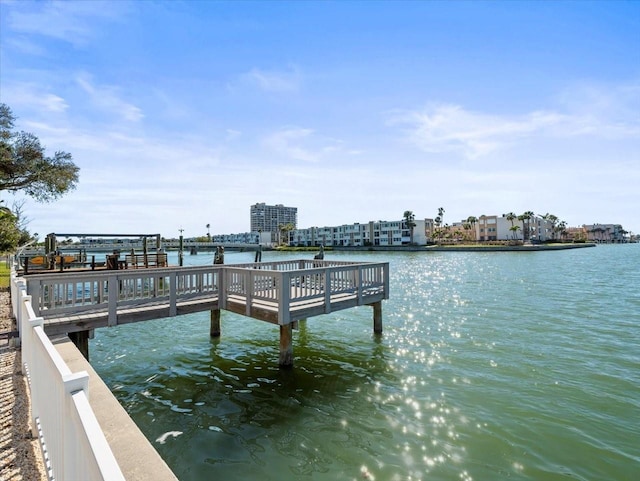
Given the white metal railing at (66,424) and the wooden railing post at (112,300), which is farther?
the wooden railing post at (112,300)

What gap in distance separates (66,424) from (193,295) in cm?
797

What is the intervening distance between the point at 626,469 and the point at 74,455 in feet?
24.7

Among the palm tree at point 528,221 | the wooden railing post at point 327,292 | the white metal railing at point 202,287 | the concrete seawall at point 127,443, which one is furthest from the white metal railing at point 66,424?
the palm tree at point 528,221

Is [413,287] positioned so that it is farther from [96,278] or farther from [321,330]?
[96,278]

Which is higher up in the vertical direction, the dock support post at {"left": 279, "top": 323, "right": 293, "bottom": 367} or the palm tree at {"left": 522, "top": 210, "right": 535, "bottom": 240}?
the palm tree at {"left": 522, "top": 210, "right": 535, "bottom": 240}

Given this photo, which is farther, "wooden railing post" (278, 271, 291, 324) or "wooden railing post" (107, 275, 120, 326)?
"wooden railing post" (278, 271, 291, 324)

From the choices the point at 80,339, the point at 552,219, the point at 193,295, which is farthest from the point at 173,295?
the point at 552,219

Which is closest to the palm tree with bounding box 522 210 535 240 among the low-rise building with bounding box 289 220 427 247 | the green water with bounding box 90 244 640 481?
the low-rise building with bounding box 289 220 427 247

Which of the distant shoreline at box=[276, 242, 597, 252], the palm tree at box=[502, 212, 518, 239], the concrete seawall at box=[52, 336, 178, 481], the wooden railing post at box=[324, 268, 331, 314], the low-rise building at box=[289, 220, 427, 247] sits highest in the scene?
the palm tree at box=[502, 212, 518, 239]

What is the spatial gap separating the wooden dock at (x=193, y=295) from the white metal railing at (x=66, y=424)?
13.8ft

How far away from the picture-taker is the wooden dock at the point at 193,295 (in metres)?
8.19

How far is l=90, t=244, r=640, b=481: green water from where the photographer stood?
5.68 m

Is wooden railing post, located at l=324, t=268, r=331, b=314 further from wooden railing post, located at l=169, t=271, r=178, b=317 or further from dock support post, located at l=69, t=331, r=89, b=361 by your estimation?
dock support post, located at l=69, t=331, r=89, b=361

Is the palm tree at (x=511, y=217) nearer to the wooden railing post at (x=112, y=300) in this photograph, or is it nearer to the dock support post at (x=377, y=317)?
the dock support post at (x=377, y=317)
